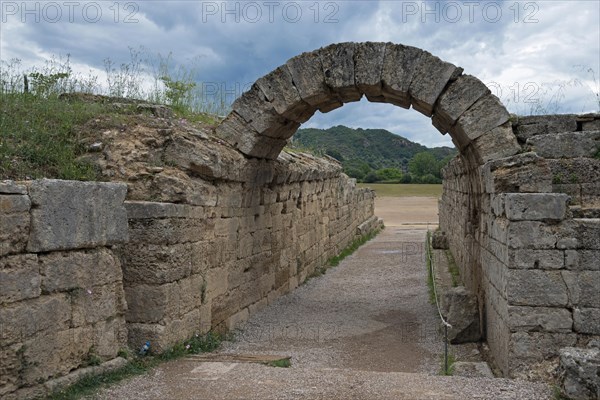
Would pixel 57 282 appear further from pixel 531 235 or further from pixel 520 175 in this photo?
pixel 520 175

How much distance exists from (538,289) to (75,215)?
15.0 feet

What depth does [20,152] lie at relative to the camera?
20.1 feet

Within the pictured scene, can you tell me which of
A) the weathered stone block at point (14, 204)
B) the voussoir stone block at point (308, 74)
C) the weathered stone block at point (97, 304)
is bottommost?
the weathered stone block at point (97, 304)

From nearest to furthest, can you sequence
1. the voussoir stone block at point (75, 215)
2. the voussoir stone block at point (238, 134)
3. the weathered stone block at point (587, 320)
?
1. the voussoir stone block at point (75, 215)
2. the weathered stone block at point (587, 320)
3. the voussoir stone block at point (238, 134)

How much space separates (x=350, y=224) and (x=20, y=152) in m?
14.9

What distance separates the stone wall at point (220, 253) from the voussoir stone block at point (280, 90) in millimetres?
1346

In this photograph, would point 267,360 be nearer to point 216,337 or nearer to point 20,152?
point 216,337

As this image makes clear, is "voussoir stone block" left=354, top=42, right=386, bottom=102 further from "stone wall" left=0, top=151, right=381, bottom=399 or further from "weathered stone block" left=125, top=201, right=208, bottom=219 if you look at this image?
"weathered stone block" left=125, top=201, right=208, bottom=219

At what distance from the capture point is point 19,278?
4.58 meters

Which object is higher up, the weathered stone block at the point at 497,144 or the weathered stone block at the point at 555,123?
the weathered stone block at the point at 555,123

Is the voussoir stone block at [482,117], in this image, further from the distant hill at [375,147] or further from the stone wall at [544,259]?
the distant hill at [375,147]

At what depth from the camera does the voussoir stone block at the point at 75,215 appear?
4.79 meters

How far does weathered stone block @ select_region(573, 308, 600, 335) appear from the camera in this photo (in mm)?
5711

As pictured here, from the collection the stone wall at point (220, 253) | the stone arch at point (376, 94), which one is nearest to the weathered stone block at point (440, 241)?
the stone wall at point (220, 253)
